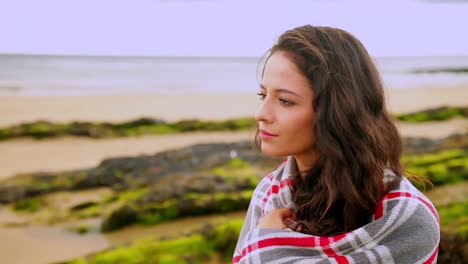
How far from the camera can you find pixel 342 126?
1.58 metres

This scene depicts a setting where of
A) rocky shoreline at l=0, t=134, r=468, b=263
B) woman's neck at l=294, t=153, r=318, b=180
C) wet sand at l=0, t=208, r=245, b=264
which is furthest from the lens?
rocky shoreline at l=0, t=134, r=468, b=263

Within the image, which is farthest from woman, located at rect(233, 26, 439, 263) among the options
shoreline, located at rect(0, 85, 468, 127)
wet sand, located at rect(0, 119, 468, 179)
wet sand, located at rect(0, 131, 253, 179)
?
shoreline, located at rect(0, 85, 468, 127)

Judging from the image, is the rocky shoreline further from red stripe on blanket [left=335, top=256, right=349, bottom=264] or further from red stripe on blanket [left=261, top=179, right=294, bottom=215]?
red stripe on blanket [left=335, top=256, right=349, bottom=264]

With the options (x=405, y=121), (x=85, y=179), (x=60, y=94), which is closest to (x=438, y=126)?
(x=405, y=121)

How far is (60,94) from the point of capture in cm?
1661

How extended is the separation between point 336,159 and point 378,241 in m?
0.27

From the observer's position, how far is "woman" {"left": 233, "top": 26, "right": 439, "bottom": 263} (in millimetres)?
1520

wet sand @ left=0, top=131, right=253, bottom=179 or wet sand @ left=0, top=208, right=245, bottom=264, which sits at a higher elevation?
wet sand @ left=0, top=208, right=245, bottom=264

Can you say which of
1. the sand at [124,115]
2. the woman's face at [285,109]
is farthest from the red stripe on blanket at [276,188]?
the sand at [124,115]

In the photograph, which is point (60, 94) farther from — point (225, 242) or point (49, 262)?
point (225, 242)

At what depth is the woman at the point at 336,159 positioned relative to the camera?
4.99ft

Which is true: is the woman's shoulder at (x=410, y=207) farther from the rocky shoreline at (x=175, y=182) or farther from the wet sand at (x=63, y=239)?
the wet sand at (x=63, y=239)

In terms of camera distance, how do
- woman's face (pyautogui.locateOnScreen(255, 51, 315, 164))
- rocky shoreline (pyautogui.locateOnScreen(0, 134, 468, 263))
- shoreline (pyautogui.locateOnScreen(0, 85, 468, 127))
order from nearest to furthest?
woman's face (pyautogui.locateOnScreen(255, 51, 315, 164)), rocky shoreline (pyautogui.locateOnScreen(0, 134, 468, 263)), shoreline (pyautogui.locateOnScreen(0, 85, 468, 127))

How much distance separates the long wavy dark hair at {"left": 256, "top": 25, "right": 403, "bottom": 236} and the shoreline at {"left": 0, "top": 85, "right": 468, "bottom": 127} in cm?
1020
